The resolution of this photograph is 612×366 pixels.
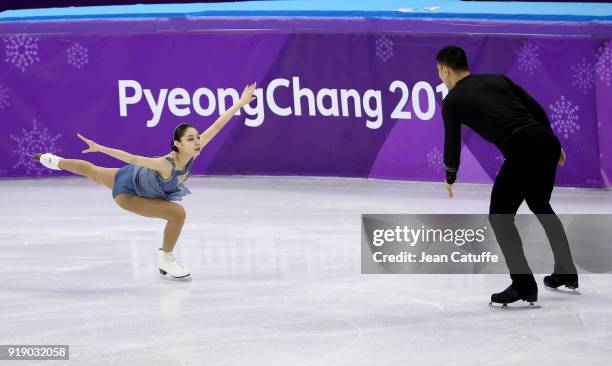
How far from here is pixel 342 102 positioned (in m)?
12.1

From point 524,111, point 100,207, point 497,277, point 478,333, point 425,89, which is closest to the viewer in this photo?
point 478,333

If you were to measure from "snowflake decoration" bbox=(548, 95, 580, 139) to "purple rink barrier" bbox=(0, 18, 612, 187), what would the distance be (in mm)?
268

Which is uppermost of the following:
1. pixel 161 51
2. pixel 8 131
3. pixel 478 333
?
pixel 161 51

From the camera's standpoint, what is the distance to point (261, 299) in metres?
6.61

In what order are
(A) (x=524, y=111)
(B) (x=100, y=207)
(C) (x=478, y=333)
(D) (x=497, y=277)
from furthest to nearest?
(B) (x=100, y=207)
(D) (x=497, y=277)
(A) (x=524, y=111)
(C) (x=478, y=333)

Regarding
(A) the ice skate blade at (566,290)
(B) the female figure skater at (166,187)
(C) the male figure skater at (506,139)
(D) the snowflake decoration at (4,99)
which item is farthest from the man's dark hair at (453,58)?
(D) the snowflake decoration at (4,99)

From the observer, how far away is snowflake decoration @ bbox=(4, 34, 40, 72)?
1238cm

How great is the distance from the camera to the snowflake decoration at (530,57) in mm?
11453

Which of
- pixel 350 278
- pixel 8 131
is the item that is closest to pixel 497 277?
pixel 350 278

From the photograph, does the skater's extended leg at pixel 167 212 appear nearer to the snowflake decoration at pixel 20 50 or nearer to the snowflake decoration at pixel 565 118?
the snowflake decoration at pixel 565 118

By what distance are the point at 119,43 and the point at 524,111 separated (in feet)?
23.5

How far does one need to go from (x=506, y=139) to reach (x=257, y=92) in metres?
6.42

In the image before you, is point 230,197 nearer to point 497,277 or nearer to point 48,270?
point 48,270

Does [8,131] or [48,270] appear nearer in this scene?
[48,270]
